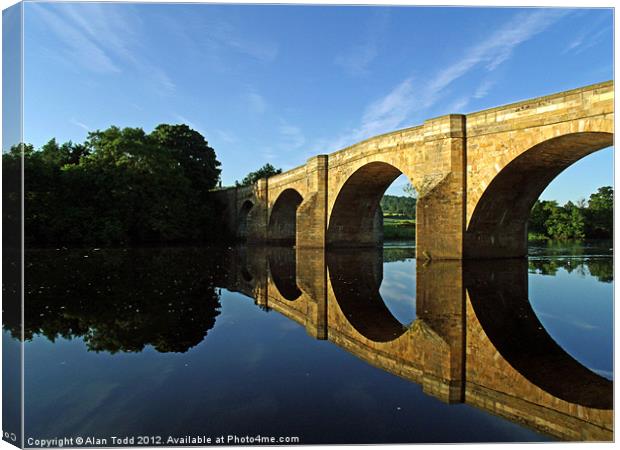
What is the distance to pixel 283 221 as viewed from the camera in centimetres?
3688

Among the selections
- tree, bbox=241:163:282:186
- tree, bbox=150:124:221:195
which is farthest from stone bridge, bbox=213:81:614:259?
tree, bbox=241:163:282:186

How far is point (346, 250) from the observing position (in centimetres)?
2456

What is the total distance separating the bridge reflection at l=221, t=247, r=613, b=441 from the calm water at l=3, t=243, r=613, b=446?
0.9 inches

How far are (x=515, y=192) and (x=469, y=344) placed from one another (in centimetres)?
1190

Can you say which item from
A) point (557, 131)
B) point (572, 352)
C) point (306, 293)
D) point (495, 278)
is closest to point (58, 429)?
point (572, 352)

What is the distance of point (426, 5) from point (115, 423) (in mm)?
4440

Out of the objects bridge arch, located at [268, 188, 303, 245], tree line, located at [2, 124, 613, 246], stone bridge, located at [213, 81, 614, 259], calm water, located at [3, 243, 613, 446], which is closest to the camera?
calm water, located at [3, 243, 613, 446]

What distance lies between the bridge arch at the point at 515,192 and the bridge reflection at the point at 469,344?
4.38m

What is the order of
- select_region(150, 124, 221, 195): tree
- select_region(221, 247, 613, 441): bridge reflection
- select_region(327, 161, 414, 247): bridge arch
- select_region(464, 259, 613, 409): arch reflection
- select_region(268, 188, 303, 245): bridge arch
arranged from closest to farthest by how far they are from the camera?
select_region(221, 247, 613, 441): bridge reflection, select_region(464, 259, 613, 409): arch reflection, select_region(327, 161, 414, 247): bridge arch, select_region(268, 188, 303, 245): bridge arch, select_region(150, 124, 221, 195): tree

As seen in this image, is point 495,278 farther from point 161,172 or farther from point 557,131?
point 161,172

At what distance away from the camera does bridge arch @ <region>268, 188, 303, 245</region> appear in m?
35.6

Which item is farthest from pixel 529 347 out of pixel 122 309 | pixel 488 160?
pixel 488 160

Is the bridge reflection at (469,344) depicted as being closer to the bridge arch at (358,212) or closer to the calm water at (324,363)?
the calm water at (324,363)

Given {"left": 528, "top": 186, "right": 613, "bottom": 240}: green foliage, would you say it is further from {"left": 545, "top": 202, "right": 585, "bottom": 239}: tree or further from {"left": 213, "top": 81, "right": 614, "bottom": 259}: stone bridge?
{"left": 213, "top": 81, "right": 614, "bottom": 259}: stone bridge
